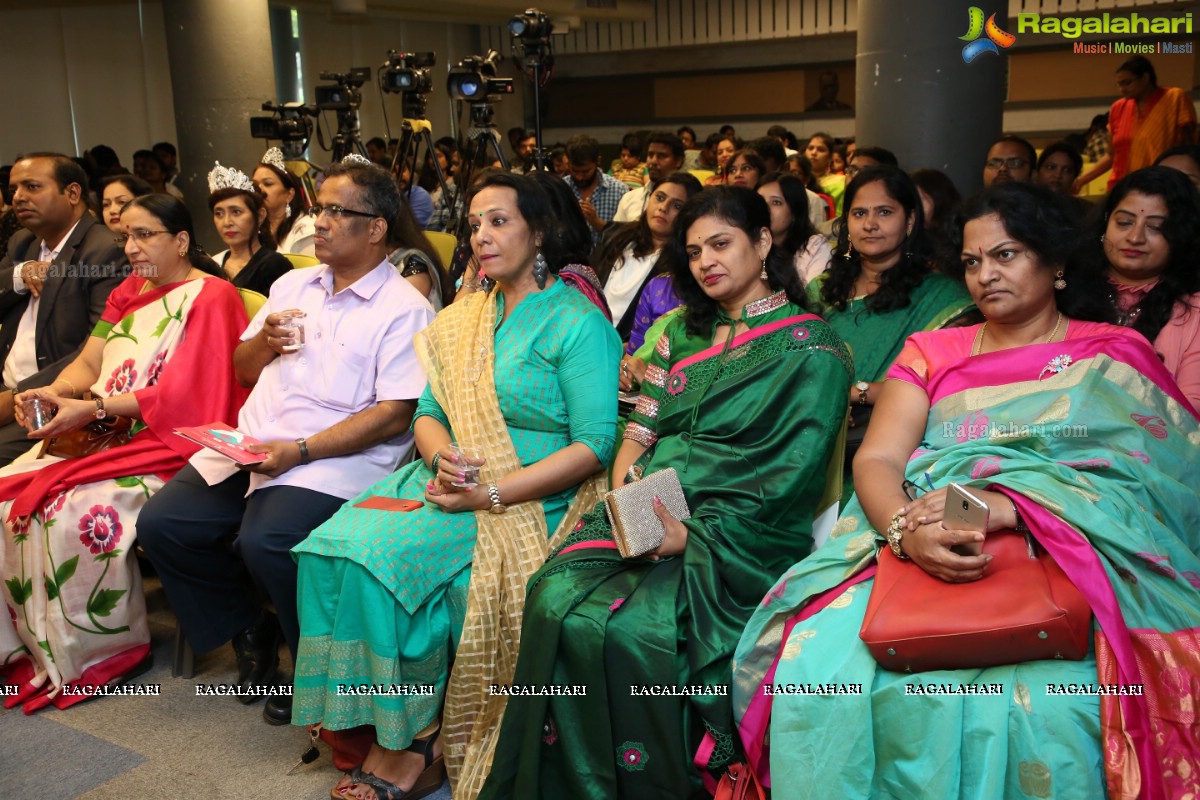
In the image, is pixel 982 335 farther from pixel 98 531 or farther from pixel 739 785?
pixel 98 531

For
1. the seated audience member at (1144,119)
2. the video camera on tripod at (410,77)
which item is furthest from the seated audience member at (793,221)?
the seated audience member at (1144,119)

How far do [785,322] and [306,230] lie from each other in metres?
2.41

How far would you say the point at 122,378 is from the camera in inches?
114

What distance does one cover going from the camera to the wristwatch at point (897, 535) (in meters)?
1.67

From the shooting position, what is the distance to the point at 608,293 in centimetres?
362

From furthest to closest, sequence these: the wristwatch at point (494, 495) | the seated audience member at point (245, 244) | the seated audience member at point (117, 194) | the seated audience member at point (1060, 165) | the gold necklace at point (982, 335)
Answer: the seated audience member at point (1060, 165), the seated audience member at point (117, 194), the seated audience member at point (245, 244), the wristwatch at point (494, 495), the gold necklace at point (982, 335)

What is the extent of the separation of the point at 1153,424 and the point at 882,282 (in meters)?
0.93

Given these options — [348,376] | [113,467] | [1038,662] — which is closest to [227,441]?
[348,376]

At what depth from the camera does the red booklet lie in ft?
7.64

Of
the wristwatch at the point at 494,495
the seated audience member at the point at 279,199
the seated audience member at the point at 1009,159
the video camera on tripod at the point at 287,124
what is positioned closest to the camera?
the wristwatch at the point at 494,495

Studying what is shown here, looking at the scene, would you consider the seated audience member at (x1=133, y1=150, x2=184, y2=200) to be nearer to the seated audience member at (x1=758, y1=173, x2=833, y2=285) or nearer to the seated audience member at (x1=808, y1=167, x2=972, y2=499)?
the seated audience member at (x1=758, y1=173, x2=833, y2=285)

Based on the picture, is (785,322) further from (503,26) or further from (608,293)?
(503,26)

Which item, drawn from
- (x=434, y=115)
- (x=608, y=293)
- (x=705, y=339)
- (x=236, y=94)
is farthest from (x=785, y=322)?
(x=434, y=115)

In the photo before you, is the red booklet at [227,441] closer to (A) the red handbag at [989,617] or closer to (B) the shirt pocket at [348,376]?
(B) the shirt pocket at [348,376]
